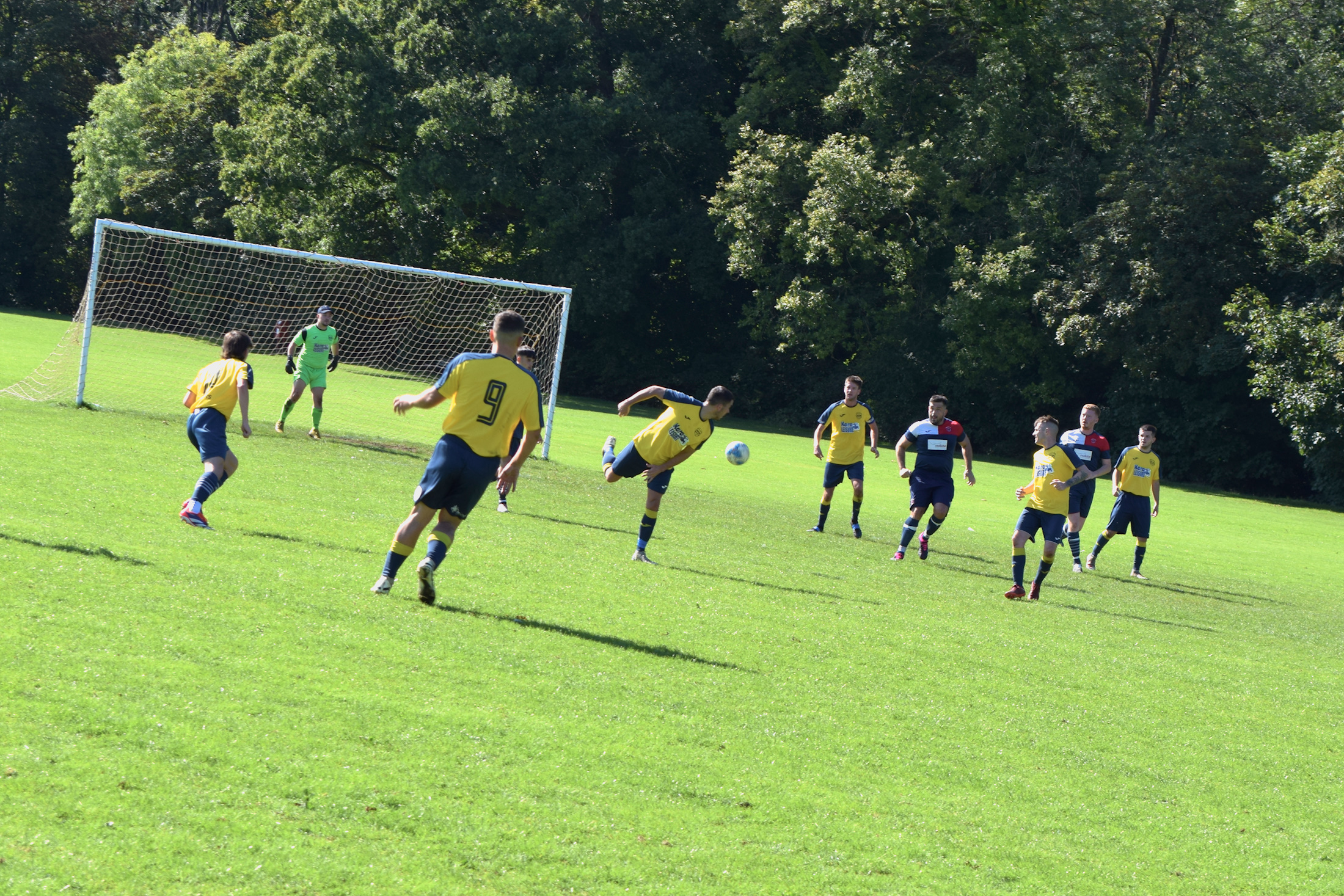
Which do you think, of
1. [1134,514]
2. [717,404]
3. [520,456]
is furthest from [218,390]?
[1134,514]

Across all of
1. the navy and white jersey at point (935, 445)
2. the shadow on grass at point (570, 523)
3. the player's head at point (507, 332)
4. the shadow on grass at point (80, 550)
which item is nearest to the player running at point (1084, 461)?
the navy and white jersey at point (935, 445)

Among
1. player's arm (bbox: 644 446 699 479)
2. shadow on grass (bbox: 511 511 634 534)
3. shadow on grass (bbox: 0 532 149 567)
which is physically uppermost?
player's arm (bbox: 644 446 699 479)

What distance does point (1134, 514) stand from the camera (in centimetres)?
1658

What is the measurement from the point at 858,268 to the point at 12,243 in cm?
4164

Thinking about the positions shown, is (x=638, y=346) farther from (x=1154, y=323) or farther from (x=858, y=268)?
(x=1154, y=323)

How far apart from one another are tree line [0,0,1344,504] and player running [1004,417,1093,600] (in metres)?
22.0

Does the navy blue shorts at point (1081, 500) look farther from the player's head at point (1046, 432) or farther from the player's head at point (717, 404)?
the player's head at point (717, 404)

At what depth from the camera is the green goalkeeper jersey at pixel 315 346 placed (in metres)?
18.9

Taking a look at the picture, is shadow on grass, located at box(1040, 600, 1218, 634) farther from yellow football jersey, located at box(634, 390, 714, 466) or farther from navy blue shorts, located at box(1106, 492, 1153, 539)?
yellow football jersey, located at box(634, 390, 714, 466)

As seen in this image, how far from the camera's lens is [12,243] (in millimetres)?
57438

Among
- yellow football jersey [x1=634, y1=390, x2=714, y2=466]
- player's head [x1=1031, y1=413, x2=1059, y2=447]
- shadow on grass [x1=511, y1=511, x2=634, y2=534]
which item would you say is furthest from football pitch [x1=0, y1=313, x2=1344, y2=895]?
player's head [x1=1031, y1=413, x2=1059, y2=447]

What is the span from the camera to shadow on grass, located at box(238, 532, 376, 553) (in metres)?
10.0

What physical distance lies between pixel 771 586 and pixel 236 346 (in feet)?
17.9

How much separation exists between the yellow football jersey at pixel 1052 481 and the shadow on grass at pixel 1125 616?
3.52ft
